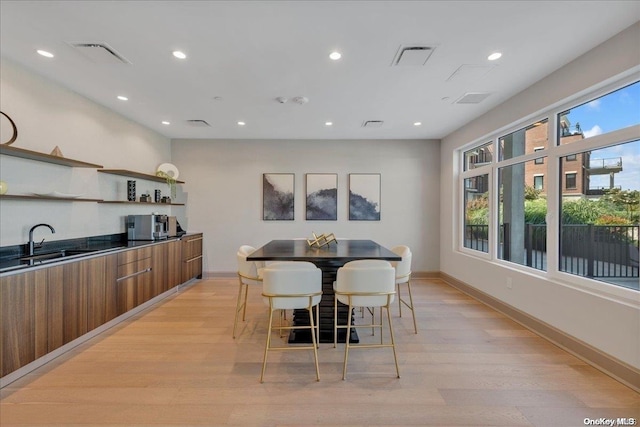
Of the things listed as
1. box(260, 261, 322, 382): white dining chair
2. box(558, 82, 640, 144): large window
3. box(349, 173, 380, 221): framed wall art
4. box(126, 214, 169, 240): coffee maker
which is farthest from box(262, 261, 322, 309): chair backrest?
box(349, 173, 380, 221): framed wall art

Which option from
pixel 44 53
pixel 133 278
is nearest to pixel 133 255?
pixel 133 278

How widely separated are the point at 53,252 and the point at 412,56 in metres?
4.36

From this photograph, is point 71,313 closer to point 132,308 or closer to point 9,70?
point 132,308

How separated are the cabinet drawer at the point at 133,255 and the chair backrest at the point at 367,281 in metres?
2.81

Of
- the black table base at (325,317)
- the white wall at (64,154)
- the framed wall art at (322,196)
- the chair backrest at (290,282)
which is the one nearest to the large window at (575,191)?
the black table base at (325,317)

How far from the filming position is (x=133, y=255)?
3773mm

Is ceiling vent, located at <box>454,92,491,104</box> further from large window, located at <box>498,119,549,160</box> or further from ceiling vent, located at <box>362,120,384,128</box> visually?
ceiling vent, located at <box>362,120,384,128</box>

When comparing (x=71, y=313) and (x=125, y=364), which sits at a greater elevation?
(x=71, y=313)

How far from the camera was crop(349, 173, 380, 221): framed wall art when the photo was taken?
6.00 metres

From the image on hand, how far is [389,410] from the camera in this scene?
2.06 meters

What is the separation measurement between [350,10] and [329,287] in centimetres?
255

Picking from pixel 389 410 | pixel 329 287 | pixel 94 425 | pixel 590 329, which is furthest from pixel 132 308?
pixel 590 329

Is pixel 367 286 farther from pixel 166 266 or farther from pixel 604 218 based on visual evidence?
pixel 166 266

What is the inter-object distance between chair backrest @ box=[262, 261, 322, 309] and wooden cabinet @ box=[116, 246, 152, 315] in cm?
224
